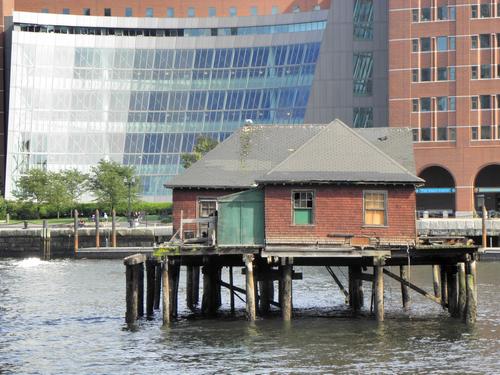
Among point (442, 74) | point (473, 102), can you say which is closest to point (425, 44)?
point (442, 74)

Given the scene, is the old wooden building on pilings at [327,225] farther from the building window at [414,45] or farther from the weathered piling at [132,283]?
the building window at [414,45]

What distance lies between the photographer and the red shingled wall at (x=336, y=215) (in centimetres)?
4944

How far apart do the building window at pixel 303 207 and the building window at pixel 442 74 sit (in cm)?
8729

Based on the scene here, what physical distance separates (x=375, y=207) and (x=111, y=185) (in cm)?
9302

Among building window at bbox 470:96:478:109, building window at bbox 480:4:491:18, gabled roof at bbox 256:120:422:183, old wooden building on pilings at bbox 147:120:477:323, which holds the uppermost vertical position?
building window at bbox 480:4:491:18

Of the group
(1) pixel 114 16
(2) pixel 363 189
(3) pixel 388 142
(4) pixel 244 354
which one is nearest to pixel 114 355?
(4) pixel 244 354

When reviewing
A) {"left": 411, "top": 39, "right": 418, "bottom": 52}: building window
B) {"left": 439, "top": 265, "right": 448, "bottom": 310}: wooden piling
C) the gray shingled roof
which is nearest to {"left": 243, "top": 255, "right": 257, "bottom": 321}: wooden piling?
the gray shingled roof

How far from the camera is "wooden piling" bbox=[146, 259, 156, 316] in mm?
54469

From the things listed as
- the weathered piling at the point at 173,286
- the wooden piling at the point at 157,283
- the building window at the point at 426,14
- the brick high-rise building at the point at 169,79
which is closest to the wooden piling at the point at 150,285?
Result: the wooden piling at the point at 157,283

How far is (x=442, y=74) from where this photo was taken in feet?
439

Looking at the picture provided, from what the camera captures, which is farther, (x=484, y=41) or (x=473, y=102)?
(x=473, y=102)

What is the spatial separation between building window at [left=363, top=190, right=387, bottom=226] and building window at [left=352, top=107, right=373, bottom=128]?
11111 centimetres

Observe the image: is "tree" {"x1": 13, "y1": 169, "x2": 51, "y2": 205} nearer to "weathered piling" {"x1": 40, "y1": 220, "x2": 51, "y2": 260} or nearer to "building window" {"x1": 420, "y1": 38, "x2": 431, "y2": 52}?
"weathered piling" {"x1": 40, "y1": 220, "x2": 51, "y2": 260}

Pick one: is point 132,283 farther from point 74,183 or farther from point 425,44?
point 74,183
